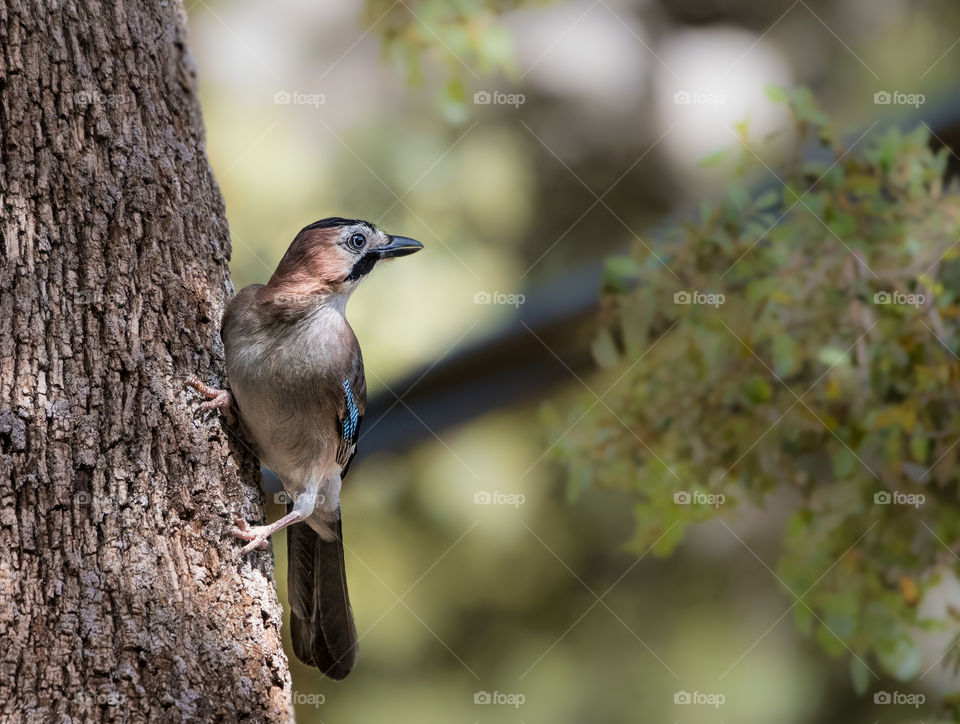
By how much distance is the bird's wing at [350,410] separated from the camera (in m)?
3.24

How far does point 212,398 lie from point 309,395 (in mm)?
413

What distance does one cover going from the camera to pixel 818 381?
15.7ft

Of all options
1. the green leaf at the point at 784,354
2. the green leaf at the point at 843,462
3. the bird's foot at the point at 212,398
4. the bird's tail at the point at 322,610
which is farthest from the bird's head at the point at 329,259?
the green leaf at the point at 843,462

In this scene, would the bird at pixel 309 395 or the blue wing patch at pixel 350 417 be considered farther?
the blue wing patch at pixel 350 417

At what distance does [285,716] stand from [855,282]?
348 cm

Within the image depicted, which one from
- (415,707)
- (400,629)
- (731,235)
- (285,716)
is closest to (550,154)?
(731,235)

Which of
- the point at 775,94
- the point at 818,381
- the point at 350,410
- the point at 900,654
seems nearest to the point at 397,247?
the point at 350,410

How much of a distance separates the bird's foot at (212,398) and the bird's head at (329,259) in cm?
42

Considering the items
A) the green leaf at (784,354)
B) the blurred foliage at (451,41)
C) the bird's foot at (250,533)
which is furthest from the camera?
the blurred foliage at (451,41)

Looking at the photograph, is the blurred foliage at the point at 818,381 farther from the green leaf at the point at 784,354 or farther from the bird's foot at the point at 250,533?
the bird's foot at the point at 250,533

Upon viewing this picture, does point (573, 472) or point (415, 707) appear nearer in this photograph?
point (573, 472)

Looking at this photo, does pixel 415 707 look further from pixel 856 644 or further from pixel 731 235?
pixel 731 235

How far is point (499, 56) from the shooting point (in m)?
5.27

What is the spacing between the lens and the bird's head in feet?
10.2
